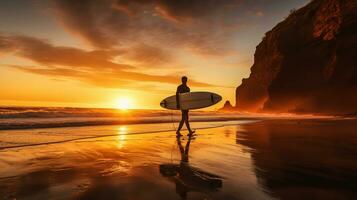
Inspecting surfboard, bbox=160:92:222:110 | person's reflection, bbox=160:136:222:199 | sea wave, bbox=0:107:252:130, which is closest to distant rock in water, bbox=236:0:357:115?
sea wave, bbox=0:107:252:130

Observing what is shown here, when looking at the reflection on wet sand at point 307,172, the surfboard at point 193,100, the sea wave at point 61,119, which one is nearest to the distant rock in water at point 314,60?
the sea wave at point 61,119

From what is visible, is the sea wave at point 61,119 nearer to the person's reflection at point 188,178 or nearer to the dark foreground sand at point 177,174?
the dark foreground sand at point 177,174

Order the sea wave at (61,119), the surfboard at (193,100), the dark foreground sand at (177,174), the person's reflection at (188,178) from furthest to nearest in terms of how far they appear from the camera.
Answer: the sea wave at (61,119) → the surfboard at (193,100) → the person's reflection at (188,178) → the dark foreground sand at (177,174)

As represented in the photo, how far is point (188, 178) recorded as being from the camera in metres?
4.31

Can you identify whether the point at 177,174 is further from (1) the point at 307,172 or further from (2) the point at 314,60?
(2) the point at 314,60

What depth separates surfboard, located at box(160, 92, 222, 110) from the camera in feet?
41.2

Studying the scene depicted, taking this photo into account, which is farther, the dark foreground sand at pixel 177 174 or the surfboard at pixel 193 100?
the surfboard at pixel 193 100

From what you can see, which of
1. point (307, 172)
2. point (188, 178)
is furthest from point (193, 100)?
point (188, 178)

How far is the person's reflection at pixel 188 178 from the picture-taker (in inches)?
147

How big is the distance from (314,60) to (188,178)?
43305mm

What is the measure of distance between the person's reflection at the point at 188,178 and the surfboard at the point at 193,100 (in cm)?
701

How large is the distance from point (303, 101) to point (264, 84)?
1450 cm

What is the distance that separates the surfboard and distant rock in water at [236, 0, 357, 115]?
26851 mm

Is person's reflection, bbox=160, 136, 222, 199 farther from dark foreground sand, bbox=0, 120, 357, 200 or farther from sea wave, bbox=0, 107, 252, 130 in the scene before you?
sea wave, bbox=0, 107, 252, 130
